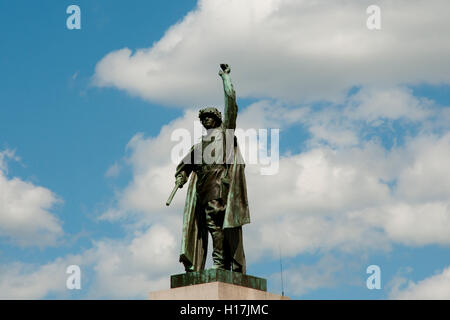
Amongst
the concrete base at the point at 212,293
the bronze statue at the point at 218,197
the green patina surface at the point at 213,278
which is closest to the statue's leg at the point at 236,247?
the bronze statue at the point at 218,197

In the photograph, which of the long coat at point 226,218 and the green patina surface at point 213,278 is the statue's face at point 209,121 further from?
the green patina surface at point 213,278

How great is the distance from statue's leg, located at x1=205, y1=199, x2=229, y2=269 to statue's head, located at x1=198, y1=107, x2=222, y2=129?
1.94 metres

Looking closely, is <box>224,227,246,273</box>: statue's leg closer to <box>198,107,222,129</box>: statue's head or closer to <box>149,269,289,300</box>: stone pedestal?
<box>149,269,289,300</box>: stone pedestal

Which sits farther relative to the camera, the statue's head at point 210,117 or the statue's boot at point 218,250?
the statue's head at point 210,117

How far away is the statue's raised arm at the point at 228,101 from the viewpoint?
65.0 feet

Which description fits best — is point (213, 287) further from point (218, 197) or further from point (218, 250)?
point (218, 197)

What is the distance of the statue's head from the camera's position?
2012 centimetres

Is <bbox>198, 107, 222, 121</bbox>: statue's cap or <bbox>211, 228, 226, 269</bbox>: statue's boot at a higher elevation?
<bbox>198, 107, 222, 121</bbox>: statue's cap

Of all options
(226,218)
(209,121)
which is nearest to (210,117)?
(209,121)

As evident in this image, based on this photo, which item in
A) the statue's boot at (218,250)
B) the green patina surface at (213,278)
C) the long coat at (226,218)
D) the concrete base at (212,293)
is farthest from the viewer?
the long coat at (226,218)

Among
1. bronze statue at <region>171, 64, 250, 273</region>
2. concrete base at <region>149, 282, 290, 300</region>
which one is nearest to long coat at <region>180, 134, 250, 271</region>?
Result: bronze statue at <region>171, 64, 250, 273</region>

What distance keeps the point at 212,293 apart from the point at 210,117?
181 inches
